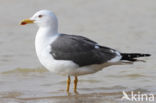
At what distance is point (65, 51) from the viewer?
6969mm

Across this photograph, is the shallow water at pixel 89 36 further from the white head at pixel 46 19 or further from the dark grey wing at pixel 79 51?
the white head at pixel 46 19

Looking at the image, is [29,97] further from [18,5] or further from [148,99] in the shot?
[18,5]

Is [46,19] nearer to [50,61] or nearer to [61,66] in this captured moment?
[50,61]

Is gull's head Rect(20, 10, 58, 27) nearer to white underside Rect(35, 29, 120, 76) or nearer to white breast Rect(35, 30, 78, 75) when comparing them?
white underside Rect(35, 29, 120, 76)

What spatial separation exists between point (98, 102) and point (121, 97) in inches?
16.0

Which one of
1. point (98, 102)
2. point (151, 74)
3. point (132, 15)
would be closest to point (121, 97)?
point (98, 102)

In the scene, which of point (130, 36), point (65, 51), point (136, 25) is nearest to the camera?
point (65, 51)

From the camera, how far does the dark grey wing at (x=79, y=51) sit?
6.96 metres

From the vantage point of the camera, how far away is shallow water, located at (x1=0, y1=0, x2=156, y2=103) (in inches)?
287

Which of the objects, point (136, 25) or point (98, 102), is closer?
point (98, 102)

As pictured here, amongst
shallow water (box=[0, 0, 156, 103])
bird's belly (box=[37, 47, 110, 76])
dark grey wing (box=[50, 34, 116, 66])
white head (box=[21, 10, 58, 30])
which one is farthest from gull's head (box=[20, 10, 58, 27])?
shallow water (box=[0, 0, 156, 103])

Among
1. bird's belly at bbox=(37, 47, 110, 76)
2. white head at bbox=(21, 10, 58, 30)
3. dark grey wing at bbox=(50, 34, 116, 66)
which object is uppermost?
white head at bbox=(21, 10, 58, 30)

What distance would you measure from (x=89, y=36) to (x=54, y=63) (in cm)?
480

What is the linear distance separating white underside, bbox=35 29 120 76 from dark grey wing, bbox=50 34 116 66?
0.21 ft
